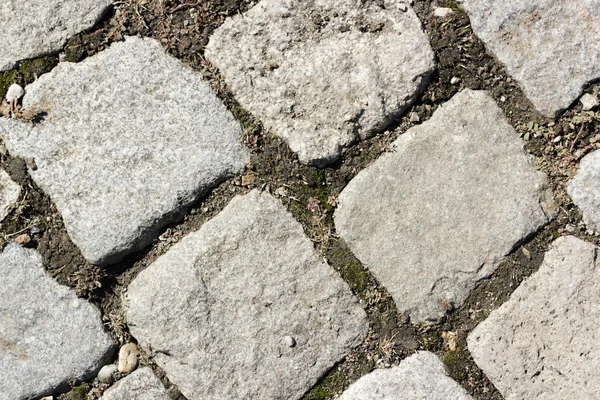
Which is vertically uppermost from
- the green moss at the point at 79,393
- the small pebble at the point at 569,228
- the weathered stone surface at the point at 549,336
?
the green moss at the point at 79,393

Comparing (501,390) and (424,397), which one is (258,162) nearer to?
(424,397)

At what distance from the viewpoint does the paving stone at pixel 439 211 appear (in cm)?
197

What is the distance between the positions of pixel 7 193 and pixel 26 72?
366mm

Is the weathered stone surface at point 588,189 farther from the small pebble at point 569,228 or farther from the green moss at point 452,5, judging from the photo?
the green moss at point 452,5

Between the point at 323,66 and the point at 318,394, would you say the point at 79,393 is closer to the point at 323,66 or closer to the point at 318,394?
the point at 318,394

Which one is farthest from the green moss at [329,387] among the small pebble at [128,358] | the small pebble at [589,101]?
the small pebble at [589,101]

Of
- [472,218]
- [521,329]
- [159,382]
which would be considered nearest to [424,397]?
[521,329]

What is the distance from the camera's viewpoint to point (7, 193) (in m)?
1.95

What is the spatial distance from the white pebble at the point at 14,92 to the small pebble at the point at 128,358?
81cm

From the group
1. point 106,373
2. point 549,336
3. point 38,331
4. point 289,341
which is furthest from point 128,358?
point 549,336

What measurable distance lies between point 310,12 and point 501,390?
1.28 m

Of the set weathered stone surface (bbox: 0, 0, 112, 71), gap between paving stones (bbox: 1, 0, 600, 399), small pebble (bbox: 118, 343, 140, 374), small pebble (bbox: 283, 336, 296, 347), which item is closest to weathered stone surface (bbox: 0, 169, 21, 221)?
gap between paving stones (bbox: 1, 0, 600, 399)

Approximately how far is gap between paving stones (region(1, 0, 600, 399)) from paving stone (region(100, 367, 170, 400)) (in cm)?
14

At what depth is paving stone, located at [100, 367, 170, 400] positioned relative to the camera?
1.96m
